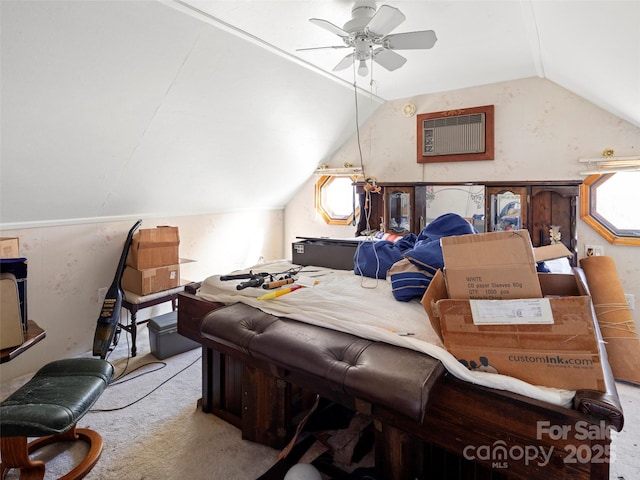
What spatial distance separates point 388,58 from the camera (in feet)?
7.55

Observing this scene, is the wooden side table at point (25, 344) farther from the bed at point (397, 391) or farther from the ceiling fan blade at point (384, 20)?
the ceiling fan blade at point (384, 20)

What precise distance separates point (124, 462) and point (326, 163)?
3460 mm

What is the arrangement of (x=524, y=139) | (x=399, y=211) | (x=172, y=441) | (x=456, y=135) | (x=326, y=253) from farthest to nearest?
(x=399, y=211), (x=456, y=135), (x=524, y=139), (x=326, y=253), (x=172, y=441)

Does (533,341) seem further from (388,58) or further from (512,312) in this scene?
(388,58)

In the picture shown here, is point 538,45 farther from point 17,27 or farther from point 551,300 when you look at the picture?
point 17,27

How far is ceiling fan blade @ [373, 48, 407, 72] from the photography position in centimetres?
222

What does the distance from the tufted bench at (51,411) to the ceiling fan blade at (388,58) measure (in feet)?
7.55

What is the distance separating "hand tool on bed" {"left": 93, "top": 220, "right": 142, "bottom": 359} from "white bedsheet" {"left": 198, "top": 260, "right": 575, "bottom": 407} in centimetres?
118

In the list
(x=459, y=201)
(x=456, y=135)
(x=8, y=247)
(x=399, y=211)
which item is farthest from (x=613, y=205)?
(x=8, y=247)

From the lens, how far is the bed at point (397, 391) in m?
0.96

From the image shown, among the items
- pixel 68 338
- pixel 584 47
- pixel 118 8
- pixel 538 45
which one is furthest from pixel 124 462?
pixel 538 45

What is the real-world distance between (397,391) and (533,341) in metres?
0.40

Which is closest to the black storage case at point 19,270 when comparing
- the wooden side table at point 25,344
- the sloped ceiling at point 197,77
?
the wooden side table at point 25,344

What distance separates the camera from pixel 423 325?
1.28 meters
